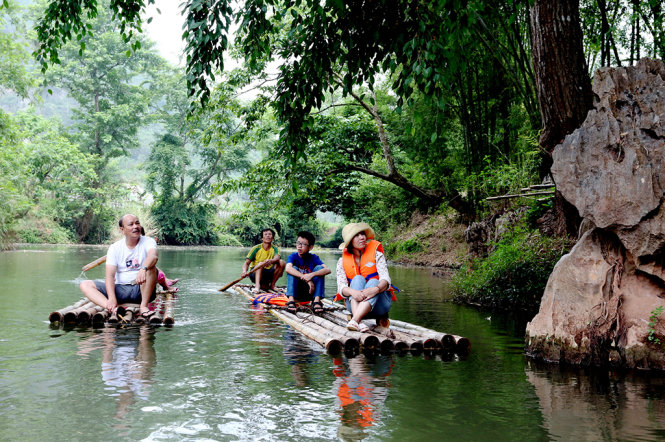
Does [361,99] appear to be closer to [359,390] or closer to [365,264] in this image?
[365,264]

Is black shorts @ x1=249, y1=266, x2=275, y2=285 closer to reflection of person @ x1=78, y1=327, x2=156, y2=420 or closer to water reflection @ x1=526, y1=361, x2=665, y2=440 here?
reflection of person @ x1=78, y1=327, x2=156, y2=420

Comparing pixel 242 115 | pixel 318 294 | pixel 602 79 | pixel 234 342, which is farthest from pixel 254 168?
pixel 602 79

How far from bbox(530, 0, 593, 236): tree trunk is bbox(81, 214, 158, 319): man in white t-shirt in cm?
517

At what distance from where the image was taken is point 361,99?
6.34 meters

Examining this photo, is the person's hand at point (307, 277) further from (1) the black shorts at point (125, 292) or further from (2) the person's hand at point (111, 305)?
(2) the person's hand at point (111, 305)

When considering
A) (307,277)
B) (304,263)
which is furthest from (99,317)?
(304,263)

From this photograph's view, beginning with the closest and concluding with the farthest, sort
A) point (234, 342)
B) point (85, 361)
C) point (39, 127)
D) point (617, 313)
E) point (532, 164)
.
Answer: point (85, 361), point (617, 313), point (234, 342), point (532, 164), point (39, 127)

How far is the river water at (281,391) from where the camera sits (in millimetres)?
3633

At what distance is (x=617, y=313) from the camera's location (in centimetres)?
566

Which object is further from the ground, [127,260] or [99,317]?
[127,260]

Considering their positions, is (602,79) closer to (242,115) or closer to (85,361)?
(85,361)

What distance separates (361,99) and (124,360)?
11.2ft

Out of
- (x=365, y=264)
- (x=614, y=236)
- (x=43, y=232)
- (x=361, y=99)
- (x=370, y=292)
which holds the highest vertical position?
(x=361, y=99)

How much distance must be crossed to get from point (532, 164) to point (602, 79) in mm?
5117
